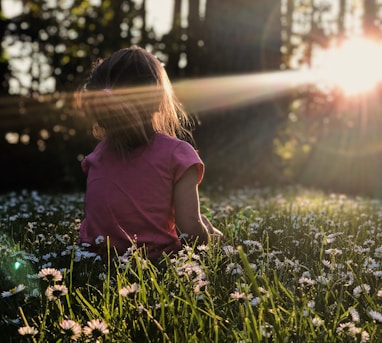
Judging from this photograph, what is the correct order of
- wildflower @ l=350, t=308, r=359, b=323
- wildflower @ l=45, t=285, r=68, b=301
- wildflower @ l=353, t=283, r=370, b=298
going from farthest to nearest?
wildflower @ l=353, t=283, r=370, b=298
wildflower @ l=45, t=285, r=68, b=301
wildflower @ l=350, t=308, r=359, b=323

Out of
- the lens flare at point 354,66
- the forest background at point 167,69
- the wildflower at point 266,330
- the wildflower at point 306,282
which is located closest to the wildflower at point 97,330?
the wildflower at point 266,330

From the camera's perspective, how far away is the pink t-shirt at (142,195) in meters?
3.26

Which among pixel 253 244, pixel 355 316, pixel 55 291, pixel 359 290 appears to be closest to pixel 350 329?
pixel 355 316

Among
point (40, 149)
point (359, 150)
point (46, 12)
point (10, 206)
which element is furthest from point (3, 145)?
point (359, 150)

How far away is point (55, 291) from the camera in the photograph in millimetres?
2084

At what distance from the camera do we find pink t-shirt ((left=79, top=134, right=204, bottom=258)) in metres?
3.26

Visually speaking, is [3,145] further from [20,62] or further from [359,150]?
[359,150]

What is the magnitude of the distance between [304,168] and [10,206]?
10173 millimetres

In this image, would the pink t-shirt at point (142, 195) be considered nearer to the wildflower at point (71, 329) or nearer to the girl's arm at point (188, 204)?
the girl's arm at point (188, 204)

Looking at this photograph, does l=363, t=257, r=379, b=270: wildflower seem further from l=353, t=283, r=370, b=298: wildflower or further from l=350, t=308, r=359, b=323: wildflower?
l=350, t=308, r=359, b=323: wildflower

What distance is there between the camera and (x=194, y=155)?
321cm

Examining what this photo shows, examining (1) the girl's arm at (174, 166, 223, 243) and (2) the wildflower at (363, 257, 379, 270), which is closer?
(2) the wildflower at (363, 257, 379, 270)

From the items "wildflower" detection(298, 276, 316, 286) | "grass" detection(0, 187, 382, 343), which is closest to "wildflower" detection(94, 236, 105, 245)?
"grass" detection(0, 187, 382, 343)

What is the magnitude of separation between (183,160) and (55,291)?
130 centimetres
